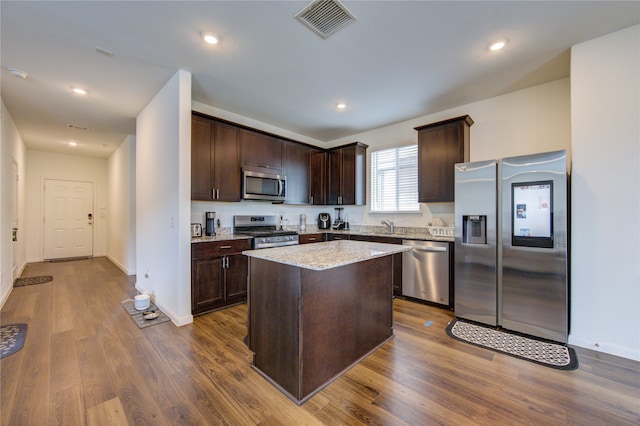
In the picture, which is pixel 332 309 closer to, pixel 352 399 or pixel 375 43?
pixel 352 399

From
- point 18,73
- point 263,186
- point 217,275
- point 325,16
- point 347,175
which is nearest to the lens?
point 325,16

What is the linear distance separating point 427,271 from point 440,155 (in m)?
1.63

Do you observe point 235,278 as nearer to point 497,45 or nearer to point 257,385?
point 257,385

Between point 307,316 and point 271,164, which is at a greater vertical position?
point 271,164

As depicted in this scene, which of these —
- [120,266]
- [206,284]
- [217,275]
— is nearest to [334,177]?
[217,275]

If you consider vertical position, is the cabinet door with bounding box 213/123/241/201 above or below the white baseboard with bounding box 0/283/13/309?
above

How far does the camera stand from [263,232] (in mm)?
4031

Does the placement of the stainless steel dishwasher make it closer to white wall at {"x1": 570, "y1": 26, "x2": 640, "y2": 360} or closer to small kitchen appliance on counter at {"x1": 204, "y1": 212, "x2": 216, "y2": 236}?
white wall at {"x1": 570, "y1": 26, "x2": 640, "y2": 360}

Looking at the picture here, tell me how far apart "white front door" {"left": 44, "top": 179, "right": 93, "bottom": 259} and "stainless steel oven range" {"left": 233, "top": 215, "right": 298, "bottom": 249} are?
566 centimetres

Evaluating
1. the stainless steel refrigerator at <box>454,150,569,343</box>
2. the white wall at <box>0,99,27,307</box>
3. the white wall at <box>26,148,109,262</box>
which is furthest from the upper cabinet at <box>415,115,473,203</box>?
the white wall at <box>26,148,109,262</box>

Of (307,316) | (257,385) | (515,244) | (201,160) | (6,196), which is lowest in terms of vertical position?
(257,385)

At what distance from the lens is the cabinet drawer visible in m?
3.10

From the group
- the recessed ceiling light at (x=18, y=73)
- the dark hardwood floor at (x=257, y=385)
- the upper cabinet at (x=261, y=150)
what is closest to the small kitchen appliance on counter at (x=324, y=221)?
the upper cabinet at (x=261, y=150)

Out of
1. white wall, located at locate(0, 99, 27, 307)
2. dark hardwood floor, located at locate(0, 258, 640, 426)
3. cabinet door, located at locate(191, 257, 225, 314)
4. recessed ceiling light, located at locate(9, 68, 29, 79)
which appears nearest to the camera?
dark hardwood floor, located at locate(0, 258, 640, 426)
